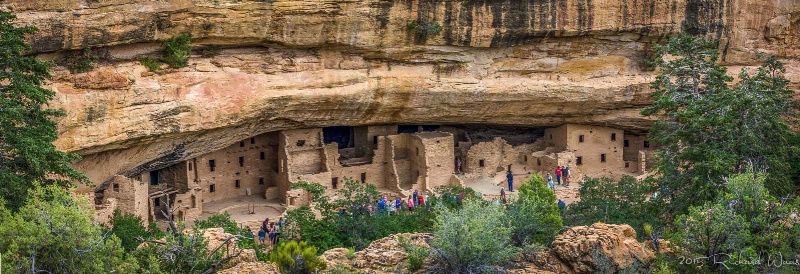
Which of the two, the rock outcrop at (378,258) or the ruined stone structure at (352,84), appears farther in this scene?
the ruined stone structure at (352,84)

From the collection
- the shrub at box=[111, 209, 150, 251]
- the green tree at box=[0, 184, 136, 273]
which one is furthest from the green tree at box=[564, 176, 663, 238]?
the green tree at box=[0, 184, 136, 273]

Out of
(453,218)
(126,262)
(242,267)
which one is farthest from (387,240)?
(126,262)

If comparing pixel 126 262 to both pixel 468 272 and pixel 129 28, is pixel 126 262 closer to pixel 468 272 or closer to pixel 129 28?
pixel 468 272

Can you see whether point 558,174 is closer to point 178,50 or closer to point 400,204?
point 400,204

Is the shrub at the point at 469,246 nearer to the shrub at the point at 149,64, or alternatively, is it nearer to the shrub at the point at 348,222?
the shrub at the point at 348,222

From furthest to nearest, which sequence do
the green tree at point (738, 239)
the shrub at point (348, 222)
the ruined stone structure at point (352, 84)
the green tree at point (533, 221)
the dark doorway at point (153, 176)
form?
the dark doorway at point (153, 176), the shrub at point (348, 222), the ruined stone structure at point (352, 84), the green tree at point (533, 221), the green tree at point (738, 239)

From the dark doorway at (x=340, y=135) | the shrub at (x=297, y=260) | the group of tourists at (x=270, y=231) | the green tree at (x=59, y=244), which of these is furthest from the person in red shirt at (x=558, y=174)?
the green tree at (x=59, y=244)

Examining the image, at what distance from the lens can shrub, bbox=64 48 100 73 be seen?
2712 cm

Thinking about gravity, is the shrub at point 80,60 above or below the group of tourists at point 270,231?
above

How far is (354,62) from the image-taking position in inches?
1211

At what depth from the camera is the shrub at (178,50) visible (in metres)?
28.2

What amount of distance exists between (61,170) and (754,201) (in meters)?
12.5

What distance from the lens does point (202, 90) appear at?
28.9 meters

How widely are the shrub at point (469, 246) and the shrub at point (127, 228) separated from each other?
33.2 feet
